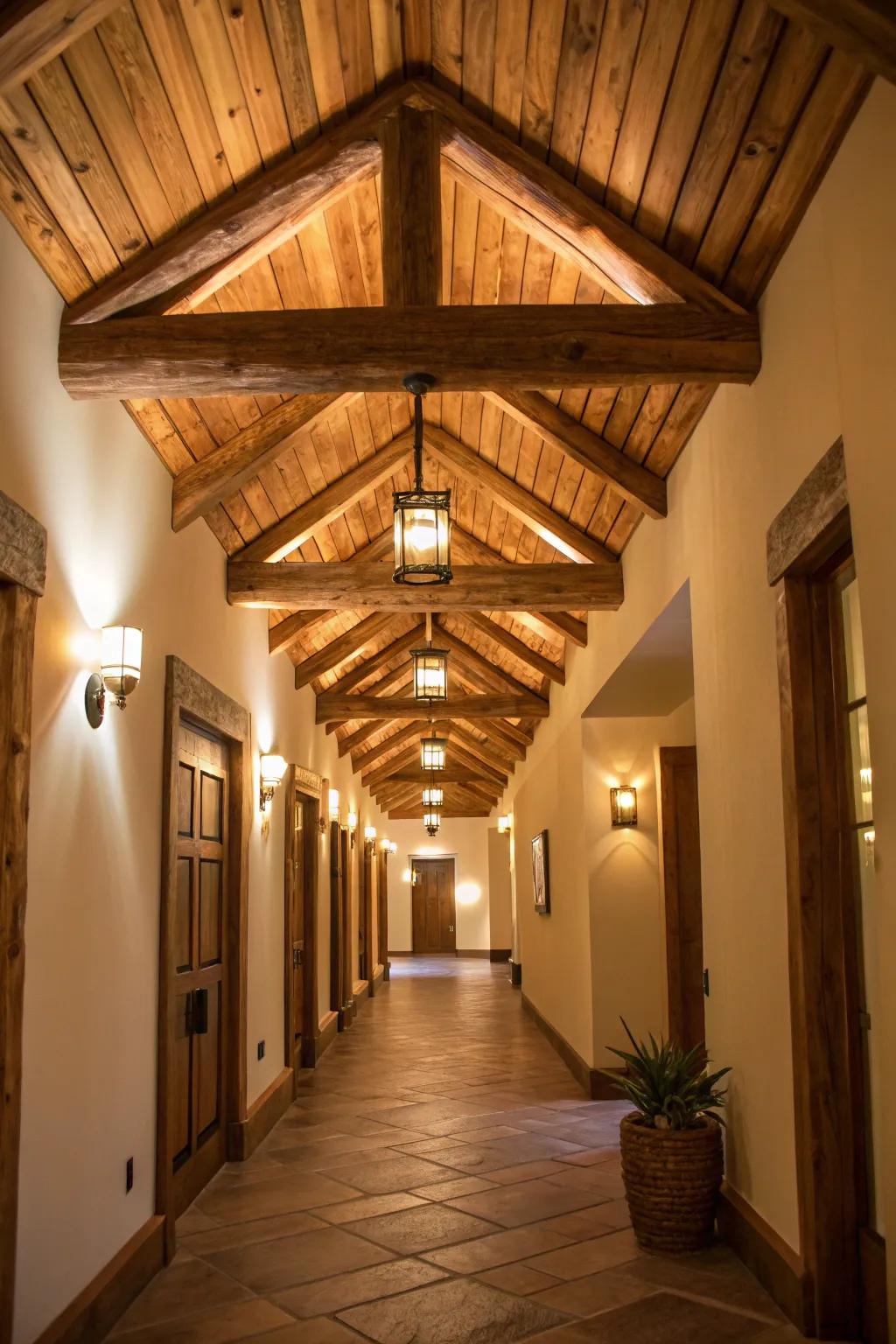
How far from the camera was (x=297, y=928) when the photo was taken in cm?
848

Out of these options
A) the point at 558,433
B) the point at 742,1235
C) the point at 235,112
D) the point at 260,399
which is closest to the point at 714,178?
the point at 235,112

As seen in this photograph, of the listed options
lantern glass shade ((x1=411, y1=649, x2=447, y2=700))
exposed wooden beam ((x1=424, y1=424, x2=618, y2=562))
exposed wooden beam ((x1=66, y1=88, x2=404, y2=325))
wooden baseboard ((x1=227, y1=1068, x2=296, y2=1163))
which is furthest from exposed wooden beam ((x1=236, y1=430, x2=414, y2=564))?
wooden baseboard ((x1=227, y1=1068, x2=296, y2=1163))

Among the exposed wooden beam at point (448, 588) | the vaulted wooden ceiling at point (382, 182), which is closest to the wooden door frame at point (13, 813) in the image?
the vaulted wooden ceiling at point (382, 182)

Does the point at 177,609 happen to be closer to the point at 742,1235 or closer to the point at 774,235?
the point at 774,235

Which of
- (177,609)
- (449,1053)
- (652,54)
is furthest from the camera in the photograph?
(449,1053)

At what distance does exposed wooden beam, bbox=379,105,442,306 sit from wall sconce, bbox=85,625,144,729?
53.1 inches

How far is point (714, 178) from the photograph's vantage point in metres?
3.31

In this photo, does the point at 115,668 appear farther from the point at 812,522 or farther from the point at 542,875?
the point at 542,875

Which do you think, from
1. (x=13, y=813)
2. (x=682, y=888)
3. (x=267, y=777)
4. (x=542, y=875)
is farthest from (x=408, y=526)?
(x=542, y=875)

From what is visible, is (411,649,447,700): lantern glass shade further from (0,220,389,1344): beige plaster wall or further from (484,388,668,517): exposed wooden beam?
(0,220,389,1344): beige plaster wall

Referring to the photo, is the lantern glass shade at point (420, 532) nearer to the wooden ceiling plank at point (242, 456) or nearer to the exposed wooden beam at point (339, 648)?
the wooden ceiling plank at point (242, 456)

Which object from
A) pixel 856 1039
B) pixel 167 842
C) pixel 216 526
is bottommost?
pixel 856 1039

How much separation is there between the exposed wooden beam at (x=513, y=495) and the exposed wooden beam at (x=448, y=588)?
108 mm

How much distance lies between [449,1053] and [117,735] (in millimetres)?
6233
